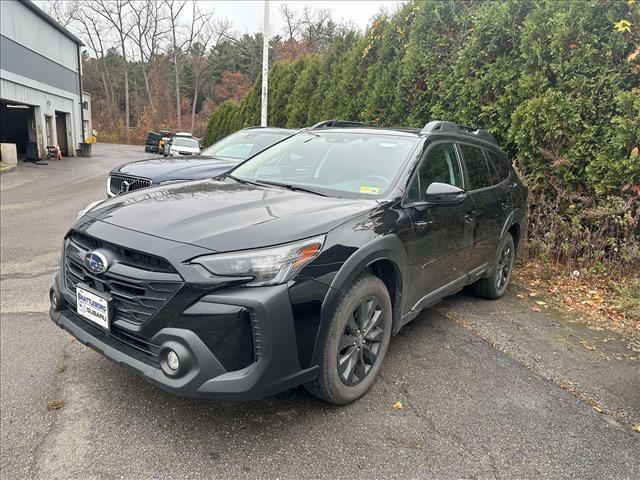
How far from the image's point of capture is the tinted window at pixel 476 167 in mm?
4227

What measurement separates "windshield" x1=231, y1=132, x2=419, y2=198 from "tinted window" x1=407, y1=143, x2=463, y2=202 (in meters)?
0.16

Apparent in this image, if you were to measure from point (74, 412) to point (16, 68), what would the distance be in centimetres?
2054

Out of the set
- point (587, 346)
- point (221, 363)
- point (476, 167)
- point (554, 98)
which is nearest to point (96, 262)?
point (221, 363)

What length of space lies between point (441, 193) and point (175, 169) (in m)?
3.85

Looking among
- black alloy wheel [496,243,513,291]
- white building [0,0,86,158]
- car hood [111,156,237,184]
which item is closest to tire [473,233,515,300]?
black alloy wheel [496,243,513,291]

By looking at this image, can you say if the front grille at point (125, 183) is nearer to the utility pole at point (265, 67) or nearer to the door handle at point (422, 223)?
the door handle at point (422, 223)

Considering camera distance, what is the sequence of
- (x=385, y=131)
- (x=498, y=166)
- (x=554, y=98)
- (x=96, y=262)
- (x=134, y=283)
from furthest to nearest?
(x=554, y=98) → (x=498, y=166) → (x=385, y=131) → (x=96, y=262) → (x=134, y=283)

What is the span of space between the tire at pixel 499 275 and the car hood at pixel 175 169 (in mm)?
3409

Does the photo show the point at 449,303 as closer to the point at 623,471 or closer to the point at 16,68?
the point at 623,471

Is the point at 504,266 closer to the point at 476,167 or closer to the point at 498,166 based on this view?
the point at 498,166

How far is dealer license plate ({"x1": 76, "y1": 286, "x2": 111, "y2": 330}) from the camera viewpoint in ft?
8.20

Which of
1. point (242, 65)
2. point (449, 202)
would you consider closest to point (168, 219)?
point (449, 202)

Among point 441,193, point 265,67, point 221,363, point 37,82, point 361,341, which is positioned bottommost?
point 361,341

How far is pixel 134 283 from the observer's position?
2.37m
